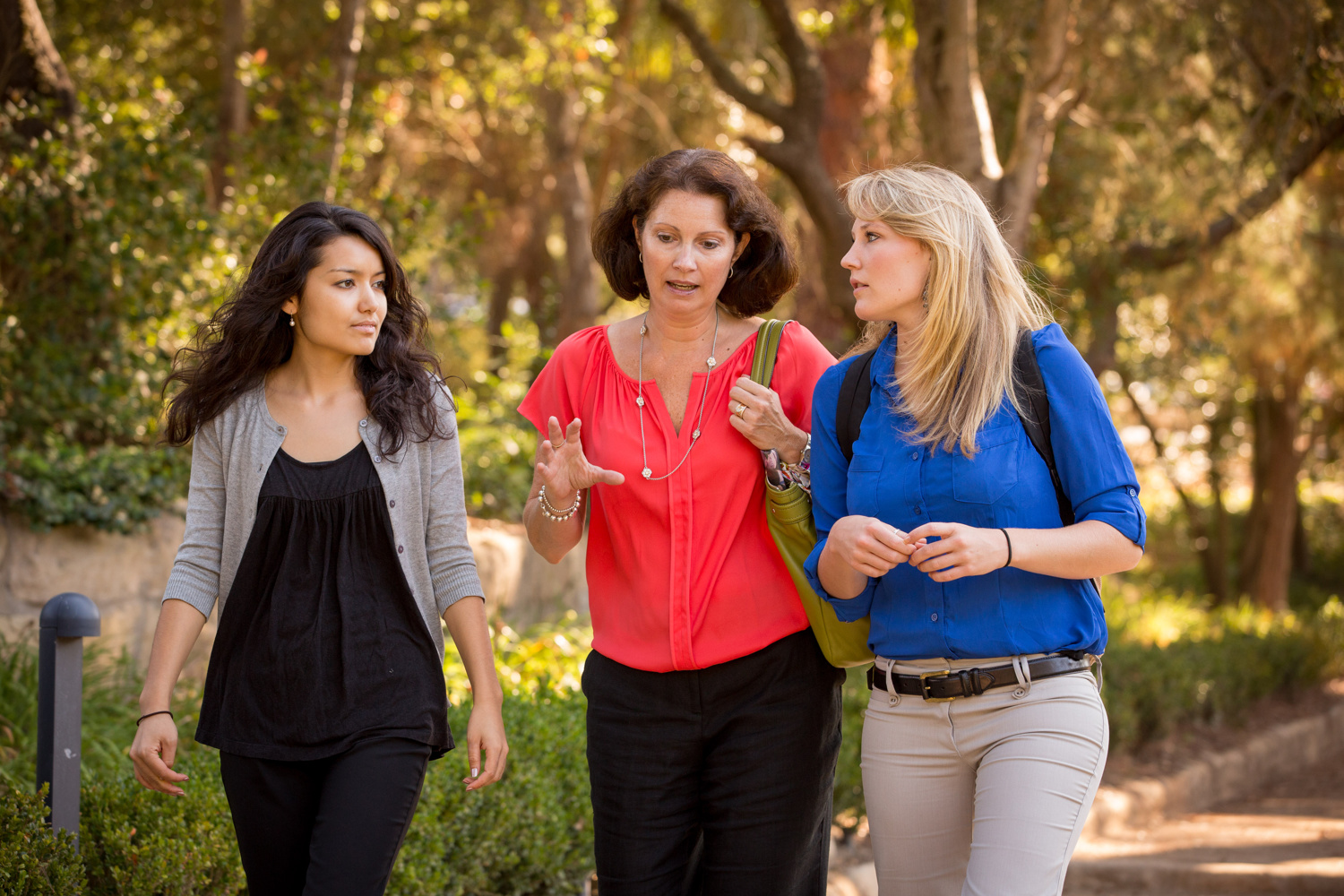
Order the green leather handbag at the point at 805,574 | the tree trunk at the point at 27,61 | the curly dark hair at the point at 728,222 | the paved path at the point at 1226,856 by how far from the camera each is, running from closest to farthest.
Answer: the green leather handbag at the point at 805,574
the curly dark hair at the point at 728,222
the paved path at the point at 1226,856
the tree trunk at the point at 27,61

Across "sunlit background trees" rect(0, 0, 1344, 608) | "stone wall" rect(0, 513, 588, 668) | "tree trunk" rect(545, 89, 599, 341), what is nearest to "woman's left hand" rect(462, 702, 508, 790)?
"sunlit background trees" rect(0, 0, 1344, 608)

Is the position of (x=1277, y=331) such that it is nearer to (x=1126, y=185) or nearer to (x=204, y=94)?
(x=1126, y=185)

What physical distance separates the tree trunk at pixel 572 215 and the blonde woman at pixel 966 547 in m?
8.11

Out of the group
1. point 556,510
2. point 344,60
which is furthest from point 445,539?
point 344,60

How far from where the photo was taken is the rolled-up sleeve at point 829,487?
8.62 feet

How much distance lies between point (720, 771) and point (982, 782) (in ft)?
2.13

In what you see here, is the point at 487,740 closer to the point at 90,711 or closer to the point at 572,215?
the point at 90,711

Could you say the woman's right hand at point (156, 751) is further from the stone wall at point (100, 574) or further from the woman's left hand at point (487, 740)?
the stone wall at point (100, 574)

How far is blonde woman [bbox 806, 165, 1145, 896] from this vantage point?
2338 millimetres

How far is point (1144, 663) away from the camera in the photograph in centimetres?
805

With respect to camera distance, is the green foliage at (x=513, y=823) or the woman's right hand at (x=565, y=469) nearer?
the woman's right hand at (x=565, y=469)

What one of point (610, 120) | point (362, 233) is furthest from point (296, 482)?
point (610, 120)

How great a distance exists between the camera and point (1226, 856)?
230 inches

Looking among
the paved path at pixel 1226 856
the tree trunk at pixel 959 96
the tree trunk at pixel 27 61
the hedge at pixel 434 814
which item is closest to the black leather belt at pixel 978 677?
the hedge at pixel 434 814
